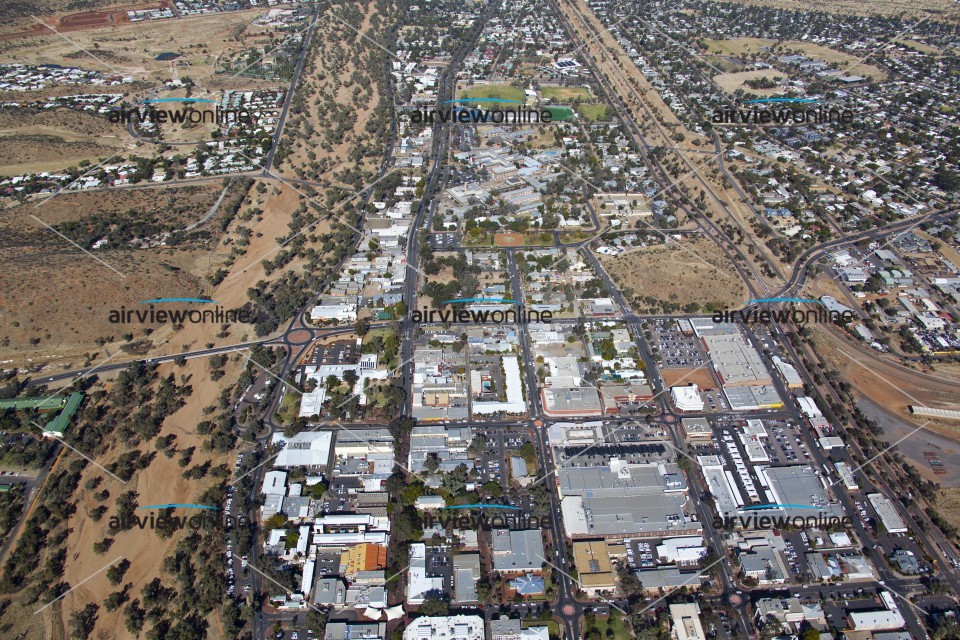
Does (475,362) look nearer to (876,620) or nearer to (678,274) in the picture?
(678,274)

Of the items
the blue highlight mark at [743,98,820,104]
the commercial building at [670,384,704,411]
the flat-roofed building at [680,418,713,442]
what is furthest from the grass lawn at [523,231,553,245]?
the blue highlight mark at [743,98,820,104]

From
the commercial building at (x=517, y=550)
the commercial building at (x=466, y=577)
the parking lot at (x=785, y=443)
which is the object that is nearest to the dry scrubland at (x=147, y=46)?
the commercial building at (x=466, y=577)

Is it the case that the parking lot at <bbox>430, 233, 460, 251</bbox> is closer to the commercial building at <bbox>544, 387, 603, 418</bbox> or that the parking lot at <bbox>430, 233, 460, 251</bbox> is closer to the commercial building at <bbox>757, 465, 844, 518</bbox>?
the commercial building at <bbox>544, 387, 603, 418</bbox>

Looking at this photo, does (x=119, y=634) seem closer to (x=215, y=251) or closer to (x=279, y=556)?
(x=279, y=556)

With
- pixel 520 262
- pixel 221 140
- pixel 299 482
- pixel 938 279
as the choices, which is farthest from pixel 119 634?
pixel 938 279

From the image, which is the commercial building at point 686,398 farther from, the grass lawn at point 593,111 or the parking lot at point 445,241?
the grass lawn at point 593,111
